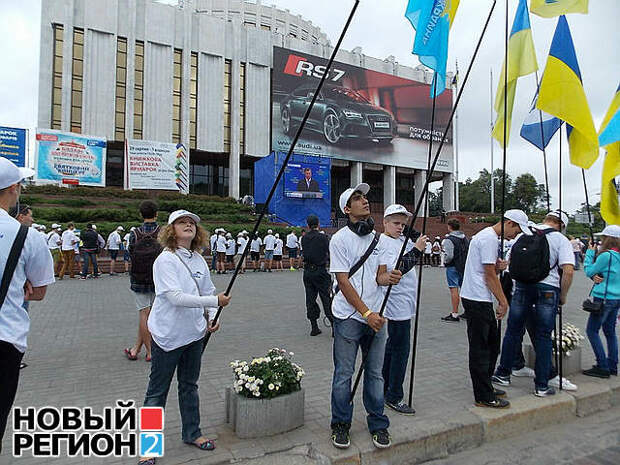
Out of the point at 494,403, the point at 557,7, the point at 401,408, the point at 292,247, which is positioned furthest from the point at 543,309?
the point at 292,247

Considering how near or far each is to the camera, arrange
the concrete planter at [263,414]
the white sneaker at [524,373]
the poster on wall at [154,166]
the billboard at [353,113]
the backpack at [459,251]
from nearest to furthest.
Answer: the concrete planter at [263,414] → the white sneaker at [524,373] → the backpack at [459,251] → the poster on wall at [154,166] → the billboard at [353,113]

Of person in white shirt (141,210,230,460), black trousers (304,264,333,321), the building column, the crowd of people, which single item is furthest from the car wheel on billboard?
person in white shirt (141,210,230,460)

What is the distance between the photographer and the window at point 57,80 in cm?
3225

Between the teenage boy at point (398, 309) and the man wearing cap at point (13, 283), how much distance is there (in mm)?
2627

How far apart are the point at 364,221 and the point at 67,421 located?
10.5 feet

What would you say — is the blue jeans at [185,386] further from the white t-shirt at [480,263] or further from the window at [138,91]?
the window at [138,91]

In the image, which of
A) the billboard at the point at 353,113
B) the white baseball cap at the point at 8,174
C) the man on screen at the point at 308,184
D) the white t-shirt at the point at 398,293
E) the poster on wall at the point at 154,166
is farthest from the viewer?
the billboard at the point at 353,113

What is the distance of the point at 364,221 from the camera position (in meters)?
3.38

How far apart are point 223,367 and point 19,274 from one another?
11.0ft

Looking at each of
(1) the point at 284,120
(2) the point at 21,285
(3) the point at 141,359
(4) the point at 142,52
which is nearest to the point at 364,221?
(2) the point at 21,285

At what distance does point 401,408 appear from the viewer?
386 cm

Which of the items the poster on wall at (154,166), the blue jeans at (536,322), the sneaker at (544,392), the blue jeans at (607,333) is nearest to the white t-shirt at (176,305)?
the blue jeans at (536,322)

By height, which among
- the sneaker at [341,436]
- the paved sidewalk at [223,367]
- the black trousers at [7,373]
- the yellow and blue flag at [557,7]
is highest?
the yellow and blue flag at [557,7]

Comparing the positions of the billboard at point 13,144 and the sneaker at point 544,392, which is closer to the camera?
the sneaker at point 544,392
